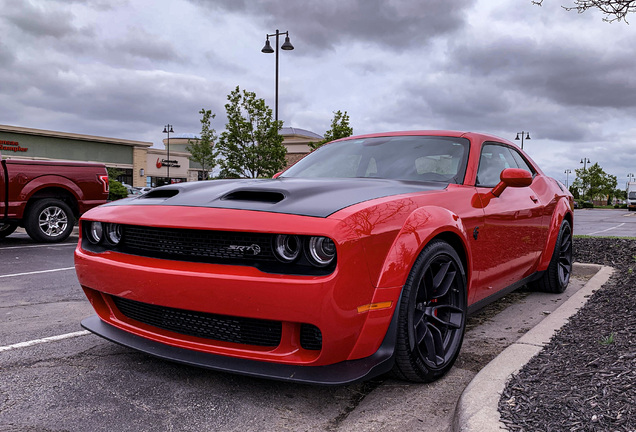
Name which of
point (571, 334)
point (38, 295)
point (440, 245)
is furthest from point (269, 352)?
point (38, 295)

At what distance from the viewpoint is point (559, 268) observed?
520 cm

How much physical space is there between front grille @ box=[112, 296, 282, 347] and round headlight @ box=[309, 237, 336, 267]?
0.35 metres

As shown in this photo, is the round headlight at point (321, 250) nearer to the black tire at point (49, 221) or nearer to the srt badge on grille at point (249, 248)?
the srt badge on grille at point (249, 248)

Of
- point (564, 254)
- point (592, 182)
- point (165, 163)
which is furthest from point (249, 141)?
point (592, 182)

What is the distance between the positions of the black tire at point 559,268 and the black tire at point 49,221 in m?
8.37

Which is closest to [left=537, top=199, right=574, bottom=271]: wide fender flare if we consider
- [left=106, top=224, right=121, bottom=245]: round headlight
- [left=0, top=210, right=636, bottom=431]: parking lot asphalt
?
[left=0, top=210, right=636, bottom=431]: parking lot asphalt

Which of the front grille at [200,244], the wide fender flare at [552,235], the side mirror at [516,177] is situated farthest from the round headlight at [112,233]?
the wide fender flare at [552,235]

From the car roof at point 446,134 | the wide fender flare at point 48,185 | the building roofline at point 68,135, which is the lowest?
the wide fender flare at point 48,185

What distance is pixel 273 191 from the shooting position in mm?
2730

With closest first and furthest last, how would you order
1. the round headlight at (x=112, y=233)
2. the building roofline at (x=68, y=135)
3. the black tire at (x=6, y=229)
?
1. the round headlight at (x=112, y=233)
2. the black tire at (x=6, y=229)
3. the building roofline at (x=68, y=135)

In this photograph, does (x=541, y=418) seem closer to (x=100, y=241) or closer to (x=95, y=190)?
(x=100, y=241)

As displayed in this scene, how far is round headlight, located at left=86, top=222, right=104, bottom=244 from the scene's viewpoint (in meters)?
3.13

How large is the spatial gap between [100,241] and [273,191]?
113cm

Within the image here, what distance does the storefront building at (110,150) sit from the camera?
43719 mm
